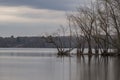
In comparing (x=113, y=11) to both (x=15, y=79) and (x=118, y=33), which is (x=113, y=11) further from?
(x=15, y=79)

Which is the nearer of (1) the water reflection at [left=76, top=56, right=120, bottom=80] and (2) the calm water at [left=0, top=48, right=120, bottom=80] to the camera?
(1) the water reflection at [left=76, top=56, right=120, bottom=80]

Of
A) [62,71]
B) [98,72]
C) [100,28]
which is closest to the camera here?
[98,72]

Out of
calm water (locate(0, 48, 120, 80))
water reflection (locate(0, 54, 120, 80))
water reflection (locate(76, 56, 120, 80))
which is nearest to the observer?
water reflection (locate(76, 56, 120, 80))

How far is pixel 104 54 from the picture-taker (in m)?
74.1

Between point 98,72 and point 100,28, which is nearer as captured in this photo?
point 98,72

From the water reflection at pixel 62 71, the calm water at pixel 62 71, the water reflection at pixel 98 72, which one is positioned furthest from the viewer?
the calm water at pixel 62 71

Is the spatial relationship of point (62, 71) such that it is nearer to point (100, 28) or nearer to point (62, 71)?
point (62, 71)

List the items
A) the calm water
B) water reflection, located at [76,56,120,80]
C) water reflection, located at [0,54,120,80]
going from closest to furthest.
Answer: water reflection, located at [76,56,120,80]
water reflection, located at [0,54,120,80]
the calm water

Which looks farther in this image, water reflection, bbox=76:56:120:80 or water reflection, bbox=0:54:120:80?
water reflection, bbox=0:54:120:80

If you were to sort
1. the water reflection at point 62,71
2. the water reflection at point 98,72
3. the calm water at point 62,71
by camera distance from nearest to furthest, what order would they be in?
the water reflection at point 98,72
the water reflection at point 62,71
the calm water at point 62,71

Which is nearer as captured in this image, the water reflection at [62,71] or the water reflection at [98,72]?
the water reflection at [98,72]

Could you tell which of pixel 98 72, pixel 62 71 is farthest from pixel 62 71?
pixel 98 72

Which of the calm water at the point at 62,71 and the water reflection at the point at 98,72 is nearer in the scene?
the water reflection at the point at 98,72

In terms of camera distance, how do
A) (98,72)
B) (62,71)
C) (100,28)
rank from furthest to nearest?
(100,28) → (62,71) → (98,72)
